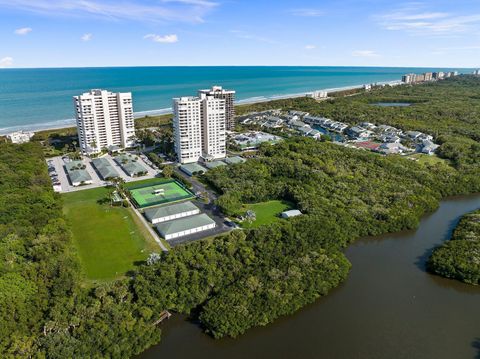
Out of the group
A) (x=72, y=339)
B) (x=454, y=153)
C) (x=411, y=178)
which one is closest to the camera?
(x=72, y=339)

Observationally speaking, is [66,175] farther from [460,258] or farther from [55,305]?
[460,258]

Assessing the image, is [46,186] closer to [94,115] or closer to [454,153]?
[94,115]

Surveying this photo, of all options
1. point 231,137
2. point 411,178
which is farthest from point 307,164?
point 231,137

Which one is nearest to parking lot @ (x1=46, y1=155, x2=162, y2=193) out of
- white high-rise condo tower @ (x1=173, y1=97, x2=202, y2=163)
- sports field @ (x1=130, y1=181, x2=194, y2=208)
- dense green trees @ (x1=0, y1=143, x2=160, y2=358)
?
sports field @ (x1=130, y1=181, x2=194, y2=208)

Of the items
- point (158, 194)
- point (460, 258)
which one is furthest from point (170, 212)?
point (460, 258)

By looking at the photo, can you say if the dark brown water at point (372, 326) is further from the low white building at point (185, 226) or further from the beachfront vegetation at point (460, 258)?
the low white building at point (185, 226)

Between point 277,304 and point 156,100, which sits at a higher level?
point 156,100
